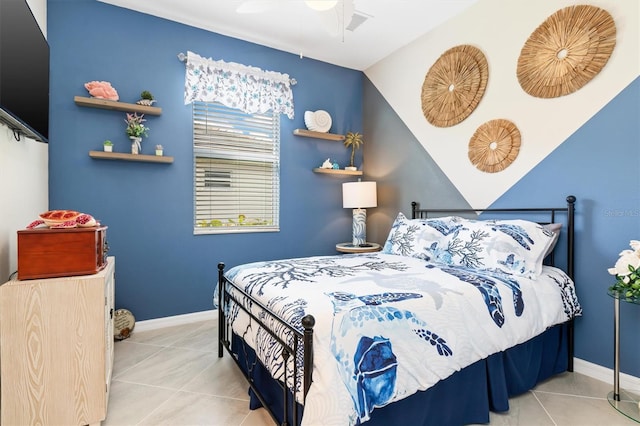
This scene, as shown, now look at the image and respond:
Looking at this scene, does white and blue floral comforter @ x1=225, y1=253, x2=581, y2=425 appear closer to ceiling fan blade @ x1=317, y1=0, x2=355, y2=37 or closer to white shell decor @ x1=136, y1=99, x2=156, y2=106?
ceiling fan blade @ x1=317, y1=0, x2=355, y2=37

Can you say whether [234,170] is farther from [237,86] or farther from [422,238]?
[422,238]

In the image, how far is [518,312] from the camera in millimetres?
1830

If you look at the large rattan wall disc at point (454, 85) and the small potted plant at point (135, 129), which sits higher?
the large rattan wall disc at point (454, 85)

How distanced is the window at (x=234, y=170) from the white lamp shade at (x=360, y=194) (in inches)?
32.4

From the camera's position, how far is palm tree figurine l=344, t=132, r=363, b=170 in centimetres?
411

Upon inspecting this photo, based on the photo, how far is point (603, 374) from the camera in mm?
2156

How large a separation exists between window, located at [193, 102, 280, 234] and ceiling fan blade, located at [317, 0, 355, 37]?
5.26 feet

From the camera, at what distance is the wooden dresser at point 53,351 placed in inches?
57.9

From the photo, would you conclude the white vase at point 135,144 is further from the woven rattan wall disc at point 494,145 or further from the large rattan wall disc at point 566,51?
the large rattan wall disc at point 566,51

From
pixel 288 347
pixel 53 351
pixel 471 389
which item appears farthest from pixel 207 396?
pixel 471 389

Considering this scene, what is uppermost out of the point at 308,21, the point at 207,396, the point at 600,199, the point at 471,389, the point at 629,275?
the point at 308,21

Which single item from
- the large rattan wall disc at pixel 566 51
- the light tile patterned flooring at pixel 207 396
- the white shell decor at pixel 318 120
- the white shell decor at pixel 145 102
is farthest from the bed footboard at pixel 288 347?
the large rattan wall disc at pixel 566 51

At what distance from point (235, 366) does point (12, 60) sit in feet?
7.05

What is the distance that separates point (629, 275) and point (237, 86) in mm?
3419
